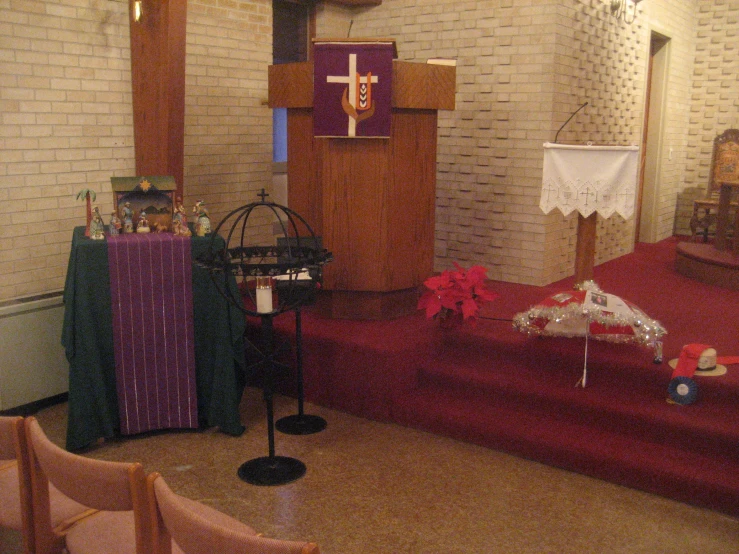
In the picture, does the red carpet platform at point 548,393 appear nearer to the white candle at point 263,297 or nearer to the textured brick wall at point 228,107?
the white candle at point 263,297

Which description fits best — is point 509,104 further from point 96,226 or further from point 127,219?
point 96,226

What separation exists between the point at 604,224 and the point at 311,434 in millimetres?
3939

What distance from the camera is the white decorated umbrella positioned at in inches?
158

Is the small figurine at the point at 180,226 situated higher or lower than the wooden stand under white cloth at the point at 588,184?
lower

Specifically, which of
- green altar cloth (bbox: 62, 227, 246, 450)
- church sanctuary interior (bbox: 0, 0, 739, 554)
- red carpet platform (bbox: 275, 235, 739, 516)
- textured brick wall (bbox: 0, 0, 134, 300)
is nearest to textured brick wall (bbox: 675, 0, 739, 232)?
church sanctuary interior (bbox: 0, 0, 739, 554)

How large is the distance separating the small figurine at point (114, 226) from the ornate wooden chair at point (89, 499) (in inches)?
75.1

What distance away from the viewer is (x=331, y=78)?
4406 mm

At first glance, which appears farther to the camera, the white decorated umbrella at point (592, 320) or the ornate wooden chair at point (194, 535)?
the white decorated umbrella at point (592, 320)

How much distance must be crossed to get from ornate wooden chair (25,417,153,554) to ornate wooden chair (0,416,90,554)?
1.0 inches

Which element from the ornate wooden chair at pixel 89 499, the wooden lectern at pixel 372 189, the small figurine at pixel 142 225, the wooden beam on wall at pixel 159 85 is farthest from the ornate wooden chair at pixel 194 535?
the wooden beam on wall at pixel 159 85

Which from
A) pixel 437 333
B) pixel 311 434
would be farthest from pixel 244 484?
pixel 437 333

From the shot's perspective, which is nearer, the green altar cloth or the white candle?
the white candle

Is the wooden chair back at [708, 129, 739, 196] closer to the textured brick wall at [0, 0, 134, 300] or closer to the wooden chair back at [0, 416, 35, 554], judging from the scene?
the textured brick wall at [0, 0, 134, 300]

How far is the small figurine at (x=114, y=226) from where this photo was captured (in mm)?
4070
